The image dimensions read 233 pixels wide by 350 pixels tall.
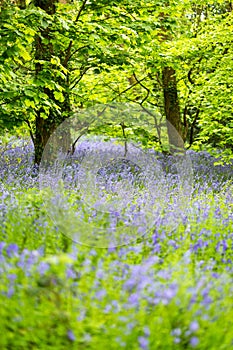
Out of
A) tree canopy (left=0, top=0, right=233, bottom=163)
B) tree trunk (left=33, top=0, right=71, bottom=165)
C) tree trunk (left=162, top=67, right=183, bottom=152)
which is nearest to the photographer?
tree canopy (left=0, top=0, right=233, bottom=163)

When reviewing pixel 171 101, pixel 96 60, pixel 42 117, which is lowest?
pixel 42 117

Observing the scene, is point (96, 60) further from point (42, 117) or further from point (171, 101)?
point (171, 101)

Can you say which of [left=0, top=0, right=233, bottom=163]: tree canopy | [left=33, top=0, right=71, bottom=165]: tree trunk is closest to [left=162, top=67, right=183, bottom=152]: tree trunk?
[left=0, top=0, right=233, bottom=163]: tree canopy

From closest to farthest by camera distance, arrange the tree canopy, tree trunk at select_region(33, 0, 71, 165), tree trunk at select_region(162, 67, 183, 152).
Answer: the tree canopy, tree trunk at select_region(33, 0, 71, 165), tree trunk at select_region(162, 67, 183, 152)

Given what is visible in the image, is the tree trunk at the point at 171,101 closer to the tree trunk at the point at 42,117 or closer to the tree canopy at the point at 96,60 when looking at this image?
the tree canopy at the point at 96,60

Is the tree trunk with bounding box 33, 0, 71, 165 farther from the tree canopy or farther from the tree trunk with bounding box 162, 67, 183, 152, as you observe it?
the tree trunk with bounding box 162, 67, 183, 152

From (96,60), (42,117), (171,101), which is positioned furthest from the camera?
(171,101)

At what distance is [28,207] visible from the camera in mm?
4113

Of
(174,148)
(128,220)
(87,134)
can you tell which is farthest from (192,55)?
(128,220)

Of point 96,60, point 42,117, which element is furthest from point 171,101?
point 42,117

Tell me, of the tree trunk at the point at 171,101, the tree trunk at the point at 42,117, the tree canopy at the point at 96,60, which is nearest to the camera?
the tree canopy at the point at 96,60

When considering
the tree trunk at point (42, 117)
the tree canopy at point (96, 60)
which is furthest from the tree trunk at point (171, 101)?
the tree trunk at point (42, 117)

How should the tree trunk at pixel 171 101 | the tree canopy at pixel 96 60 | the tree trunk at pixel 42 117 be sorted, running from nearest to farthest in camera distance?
1. the tree canopy at pixel 96 60
2. the tree trunk at pixel 42 117
3. the tree trunk at pixel 171 101

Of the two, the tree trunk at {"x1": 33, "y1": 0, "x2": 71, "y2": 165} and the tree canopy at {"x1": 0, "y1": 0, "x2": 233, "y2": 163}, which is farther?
the tree trunk at {"x1": 33, "y1": 0, "x2": 71, "y2": 165}
